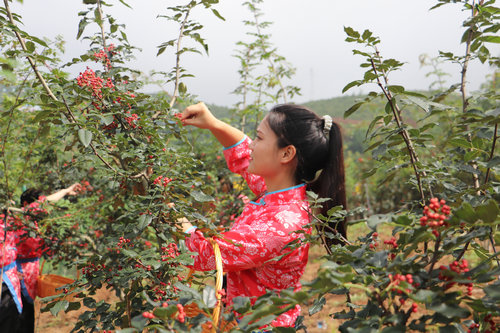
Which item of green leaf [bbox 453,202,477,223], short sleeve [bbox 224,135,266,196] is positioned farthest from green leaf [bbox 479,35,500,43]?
short sleeve [bbox 224,135,266,196]

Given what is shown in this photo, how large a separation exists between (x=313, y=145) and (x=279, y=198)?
29cm

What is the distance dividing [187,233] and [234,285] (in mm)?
388

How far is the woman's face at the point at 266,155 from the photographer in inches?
64.1

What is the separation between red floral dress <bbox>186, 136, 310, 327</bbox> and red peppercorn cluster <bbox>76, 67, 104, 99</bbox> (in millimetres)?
660

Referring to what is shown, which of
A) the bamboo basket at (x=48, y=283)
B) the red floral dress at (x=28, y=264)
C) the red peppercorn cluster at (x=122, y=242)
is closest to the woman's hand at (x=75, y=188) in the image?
the red floral dress at (x=28, y=264)

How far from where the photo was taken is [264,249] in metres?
1.36

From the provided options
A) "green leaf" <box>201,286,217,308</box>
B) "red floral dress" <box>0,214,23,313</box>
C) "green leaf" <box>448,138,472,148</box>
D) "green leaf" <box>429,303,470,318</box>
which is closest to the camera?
"green leaf" <box>429,303,470,318</box>

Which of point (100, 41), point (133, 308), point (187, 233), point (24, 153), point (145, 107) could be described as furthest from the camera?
point (24, 153)

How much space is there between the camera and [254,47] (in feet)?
12.0

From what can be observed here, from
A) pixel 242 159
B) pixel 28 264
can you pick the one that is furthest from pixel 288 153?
pixel 28 264

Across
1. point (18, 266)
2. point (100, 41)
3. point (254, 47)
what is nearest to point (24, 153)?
point (18, 266)

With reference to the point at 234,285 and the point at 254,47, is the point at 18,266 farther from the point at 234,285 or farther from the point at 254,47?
the point at 254,47

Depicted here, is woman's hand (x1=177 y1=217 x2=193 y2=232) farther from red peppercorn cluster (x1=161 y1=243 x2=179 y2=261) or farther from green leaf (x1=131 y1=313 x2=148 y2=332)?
green leaf (x1=131 y1=313 x2=148 y2=332)

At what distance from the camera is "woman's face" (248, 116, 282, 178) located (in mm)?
1629
